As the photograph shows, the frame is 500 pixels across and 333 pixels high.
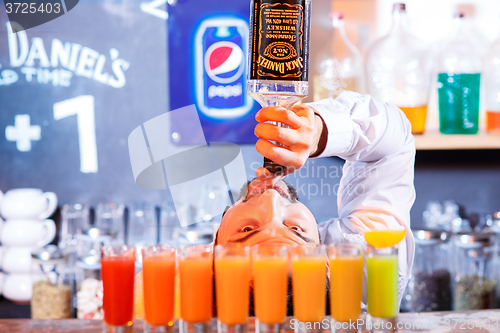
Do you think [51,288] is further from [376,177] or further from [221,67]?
[376,177]

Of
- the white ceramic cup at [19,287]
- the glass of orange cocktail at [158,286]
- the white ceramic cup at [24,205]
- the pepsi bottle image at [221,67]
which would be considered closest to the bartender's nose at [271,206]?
the glass of orange cocktail at [158,286]

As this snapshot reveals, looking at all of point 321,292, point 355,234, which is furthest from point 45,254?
point 321,292

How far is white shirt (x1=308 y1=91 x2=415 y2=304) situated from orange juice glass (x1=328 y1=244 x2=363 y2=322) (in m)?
0.36

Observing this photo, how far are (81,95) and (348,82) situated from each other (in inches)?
46.9

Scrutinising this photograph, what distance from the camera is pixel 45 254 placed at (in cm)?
183

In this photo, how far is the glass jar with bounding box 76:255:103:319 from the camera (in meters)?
1.88

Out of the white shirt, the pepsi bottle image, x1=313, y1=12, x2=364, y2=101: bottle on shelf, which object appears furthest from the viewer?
the pepsi bottle image

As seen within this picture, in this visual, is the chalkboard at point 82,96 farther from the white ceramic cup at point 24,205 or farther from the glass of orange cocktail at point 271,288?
the glass of orange cocktail at point 271,288

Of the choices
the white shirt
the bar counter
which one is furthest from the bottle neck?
the bar counter

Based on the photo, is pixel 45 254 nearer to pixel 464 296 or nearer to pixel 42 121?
pixel 42 121

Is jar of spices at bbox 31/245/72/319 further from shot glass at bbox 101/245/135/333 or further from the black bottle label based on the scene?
the black bottle label

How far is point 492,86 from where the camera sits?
6.08 feet

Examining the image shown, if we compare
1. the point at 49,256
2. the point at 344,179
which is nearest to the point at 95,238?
the point at 49,256

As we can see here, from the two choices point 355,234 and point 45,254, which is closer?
point 355,234
